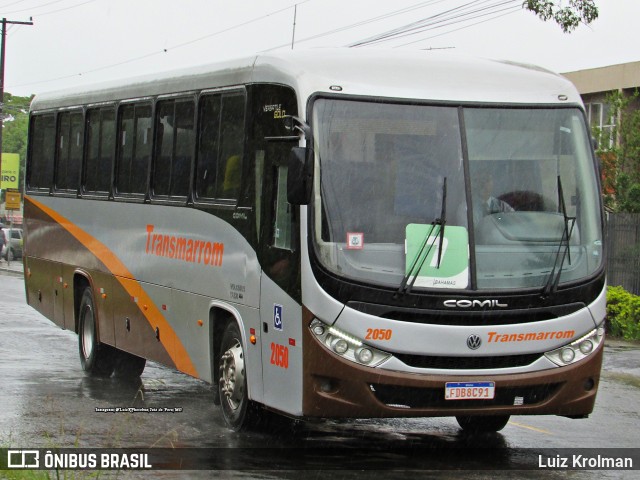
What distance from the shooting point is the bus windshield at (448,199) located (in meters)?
9.10

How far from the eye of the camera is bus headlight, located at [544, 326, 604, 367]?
30.8 ft

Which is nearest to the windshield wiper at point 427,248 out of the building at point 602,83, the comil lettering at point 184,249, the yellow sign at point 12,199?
the comil lettering at point 184,249

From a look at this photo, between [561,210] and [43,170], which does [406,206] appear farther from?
[43,170]

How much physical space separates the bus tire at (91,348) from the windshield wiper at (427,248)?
6.84 m

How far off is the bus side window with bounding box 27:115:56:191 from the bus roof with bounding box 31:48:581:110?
22.4 feet

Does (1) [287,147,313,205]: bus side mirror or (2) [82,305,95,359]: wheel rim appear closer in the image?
(1) [287,147,313,205]: bus side mirror

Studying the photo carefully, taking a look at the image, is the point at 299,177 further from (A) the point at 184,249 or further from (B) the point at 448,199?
(A) the point at 184,249

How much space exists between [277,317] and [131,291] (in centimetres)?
432

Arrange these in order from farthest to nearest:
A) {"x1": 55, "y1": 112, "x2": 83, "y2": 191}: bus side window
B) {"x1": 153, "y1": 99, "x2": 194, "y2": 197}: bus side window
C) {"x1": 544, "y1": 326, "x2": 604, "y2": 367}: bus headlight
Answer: {"x1": 55, "y1": 112, "x2": 83, "y2": 191}: bus side window → {"x1": 153, "y1": 99, "x2": 194, "y2": 197}: bus side window → {"x1": 544, "y1": 326, "x2": 604, "y2": 367}: bus headlight

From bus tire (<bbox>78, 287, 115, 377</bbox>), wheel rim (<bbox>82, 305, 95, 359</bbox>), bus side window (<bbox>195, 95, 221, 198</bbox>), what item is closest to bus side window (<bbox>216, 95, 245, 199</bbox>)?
bus side window (<bbox>195, 95, 221, 198</bbox>)

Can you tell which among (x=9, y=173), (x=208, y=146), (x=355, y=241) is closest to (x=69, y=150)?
(x=208, y=146)

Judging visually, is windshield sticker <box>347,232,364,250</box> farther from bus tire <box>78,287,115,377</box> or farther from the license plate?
bus tire <box>78,287,115,377</box>

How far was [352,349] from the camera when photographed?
29.5 ft

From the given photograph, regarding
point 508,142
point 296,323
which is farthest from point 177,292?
point 508,142
